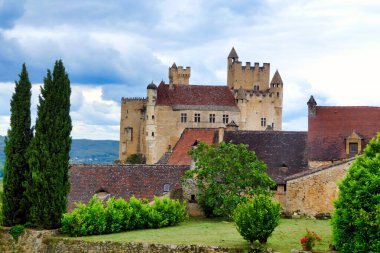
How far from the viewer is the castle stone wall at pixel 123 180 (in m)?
51.5

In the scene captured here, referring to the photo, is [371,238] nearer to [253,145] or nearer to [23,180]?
[23,180]

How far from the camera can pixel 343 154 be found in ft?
180

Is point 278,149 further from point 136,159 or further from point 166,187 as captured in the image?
point 136,159

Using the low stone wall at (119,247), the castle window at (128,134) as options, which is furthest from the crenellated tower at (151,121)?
the low stone wall at (119,247)

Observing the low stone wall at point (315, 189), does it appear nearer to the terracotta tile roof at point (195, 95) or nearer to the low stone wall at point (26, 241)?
the low stone wall at point (26, 241)

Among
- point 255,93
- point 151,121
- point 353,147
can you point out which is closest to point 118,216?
point 353,147

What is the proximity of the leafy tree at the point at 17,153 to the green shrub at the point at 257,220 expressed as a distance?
15168 mm

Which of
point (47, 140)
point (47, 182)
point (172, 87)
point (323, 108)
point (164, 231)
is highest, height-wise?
point (172, 87)

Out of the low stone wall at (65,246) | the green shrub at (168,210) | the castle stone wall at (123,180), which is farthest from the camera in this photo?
the castle stone wall at (123,180)

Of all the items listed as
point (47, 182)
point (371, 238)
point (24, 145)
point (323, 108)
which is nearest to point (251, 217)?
point (371, 238)

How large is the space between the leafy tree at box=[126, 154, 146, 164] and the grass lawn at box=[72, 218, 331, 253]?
57.9 m

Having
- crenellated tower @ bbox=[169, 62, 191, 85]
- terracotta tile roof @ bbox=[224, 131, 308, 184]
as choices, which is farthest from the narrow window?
crenellated tower @ bbox=[169, 62, 191, 85]

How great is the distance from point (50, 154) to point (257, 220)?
1462 cm

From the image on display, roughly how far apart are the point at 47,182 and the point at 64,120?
4.11 metres
